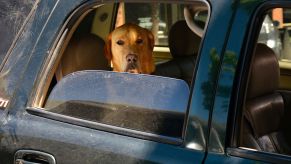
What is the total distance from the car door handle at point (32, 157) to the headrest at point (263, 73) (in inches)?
32.0

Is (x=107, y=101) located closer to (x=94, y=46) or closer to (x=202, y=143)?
(x=202, y=143)

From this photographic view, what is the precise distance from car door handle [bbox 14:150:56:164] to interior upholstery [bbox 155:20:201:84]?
4.40ft

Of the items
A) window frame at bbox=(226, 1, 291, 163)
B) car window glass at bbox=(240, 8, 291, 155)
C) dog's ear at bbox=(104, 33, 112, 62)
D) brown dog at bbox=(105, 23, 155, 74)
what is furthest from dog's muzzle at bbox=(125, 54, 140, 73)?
window frame at bbox=(226, 1, 291, 163)

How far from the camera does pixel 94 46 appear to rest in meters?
2.96

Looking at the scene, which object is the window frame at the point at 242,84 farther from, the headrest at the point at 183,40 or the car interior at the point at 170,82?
the headrest at the point at 183,40

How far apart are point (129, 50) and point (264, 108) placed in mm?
788

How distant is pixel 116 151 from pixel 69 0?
2.25ft

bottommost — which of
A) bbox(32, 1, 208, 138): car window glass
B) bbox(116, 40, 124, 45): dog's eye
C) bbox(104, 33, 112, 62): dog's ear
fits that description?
bbox(32, 1, 208, 138): car window glass

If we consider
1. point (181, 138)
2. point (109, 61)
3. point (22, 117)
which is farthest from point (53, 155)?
point (109, 61)

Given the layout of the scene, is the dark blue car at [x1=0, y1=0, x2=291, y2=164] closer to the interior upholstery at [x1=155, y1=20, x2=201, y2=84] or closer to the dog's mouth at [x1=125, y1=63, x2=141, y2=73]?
the dog's mouth at [x1=125, y1=63, x2=141, y2=73]

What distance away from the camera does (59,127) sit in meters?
2.19

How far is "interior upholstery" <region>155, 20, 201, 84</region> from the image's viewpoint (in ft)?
11.5

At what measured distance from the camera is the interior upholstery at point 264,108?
224cm

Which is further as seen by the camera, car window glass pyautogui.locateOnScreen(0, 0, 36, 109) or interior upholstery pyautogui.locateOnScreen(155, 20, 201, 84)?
interior upholstery pyautogui.locateOnScreen(155, 20, 201, 84)
